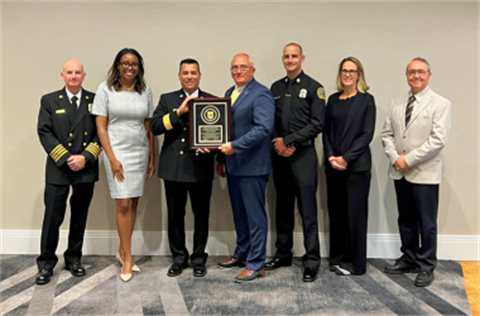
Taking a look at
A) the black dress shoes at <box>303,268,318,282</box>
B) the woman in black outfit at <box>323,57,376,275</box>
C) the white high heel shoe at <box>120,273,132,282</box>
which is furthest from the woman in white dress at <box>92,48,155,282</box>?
the woman in black outfit at <box>323,57,376,275</box>

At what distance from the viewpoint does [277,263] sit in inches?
137

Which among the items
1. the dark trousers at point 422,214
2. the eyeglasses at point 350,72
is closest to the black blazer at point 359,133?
the eyeglasses at point 350,72

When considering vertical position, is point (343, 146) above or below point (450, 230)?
above

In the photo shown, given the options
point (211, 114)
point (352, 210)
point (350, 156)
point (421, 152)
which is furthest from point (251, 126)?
point (421, 152)

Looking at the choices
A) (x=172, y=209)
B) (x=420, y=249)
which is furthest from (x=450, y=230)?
(x=172, y=209)

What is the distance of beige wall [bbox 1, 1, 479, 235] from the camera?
3.75 meters

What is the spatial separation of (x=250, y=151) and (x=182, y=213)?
0.78 meters

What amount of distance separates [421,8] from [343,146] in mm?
1568

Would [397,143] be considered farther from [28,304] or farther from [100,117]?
[28,304]

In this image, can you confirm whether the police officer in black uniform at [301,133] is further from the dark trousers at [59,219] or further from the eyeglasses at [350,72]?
the dark trousers at [59,219]

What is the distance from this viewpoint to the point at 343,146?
3275 mm

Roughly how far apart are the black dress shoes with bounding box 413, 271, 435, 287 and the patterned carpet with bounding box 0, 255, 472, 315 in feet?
0.19

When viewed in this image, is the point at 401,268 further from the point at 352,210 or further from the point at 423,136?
the point at 423,136

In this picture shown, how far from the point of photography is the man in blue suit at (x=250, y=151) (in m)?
3.07
